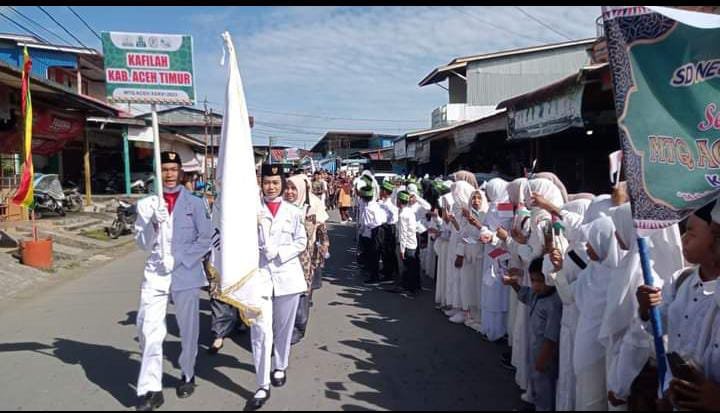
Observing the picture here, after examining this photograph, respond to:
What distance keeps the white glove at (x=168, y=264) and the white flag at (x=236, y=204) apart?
0.44m

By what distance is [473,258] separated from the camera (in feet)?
19.5

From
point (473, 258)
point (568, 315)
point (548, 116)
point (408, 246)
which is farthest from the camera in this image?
point (408, 246)

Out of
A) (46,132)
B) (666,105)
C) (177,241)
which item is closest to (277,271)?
(177,241)

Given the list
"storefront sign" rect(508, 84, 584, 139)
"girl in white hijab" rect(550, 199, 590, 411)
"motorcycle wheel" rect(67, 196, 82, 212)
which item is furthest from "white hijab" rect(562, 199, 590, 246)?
"motorcycle wheel" rect(67, 196, 82, 212)

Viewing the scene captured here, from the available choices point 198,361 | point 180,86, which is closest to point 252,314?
point 198,361

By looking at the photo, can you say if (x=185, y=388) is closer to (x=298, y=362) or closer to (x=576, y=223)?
(x=298, y=362)

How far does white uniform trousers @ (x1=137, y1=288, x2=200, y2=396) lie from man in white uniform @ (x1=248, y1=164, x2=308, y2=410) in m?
0.53

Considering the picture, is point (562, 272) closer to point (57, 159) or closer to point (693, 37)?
point (693, 37)

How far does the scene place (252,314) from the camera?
377cm

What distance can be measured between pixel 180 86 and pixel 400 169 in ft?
83.6

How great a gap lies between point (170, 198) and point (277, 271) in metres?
1.04

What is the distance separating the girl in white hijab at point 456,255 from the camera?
6.07 meters

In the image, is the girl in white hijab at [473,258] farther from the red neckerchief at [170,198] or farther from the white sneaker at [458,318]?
the red neckerchief at [170,198]

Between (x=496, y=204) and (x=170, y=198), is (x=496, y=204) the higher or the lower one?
the lower one
